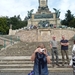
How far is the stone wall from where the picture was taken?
149 feet

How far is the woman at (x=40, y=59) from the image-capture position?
7.28 meters

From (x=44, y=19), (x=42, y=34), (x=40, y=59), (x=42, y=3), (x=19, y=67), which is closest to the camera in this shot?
(x=40, y=59)

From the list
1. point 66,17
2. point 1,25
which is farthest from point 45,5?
point 66,17

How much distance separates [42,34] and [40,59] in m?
39.6

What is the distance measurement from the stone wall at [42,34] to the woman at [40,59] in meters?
37.7

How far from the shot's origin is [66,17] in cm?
8938

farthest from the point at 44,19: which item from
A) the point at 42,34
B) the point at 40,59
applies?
the point at 40,59

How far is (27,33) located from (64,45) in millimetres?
35056

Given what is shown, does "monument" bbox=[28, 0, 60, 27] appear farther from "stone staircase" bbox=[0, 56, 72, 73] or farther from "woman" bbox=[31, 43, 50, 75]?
"woman" bbox=[31, 43, 50, 75]

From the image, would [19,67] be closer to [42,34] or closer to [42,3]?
[42,34]

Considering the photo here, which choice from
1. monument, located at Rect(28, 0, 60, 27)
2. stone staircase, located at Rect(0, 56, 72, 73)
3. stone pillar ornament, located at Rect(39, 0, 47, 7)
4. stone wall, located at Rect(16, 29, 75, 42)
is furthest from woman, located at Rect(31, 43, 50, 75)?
stone pillar ornament, located at Rect(39, 0, 47, 7)

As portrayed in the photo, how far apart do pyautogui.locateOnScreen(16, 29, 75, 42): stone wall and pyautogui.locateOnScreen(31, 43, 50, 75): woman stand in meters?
37.7

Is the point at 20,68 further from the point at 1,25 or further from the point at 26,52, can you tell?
the point at 1,25

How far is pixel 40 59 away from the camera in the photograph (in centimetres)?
738
